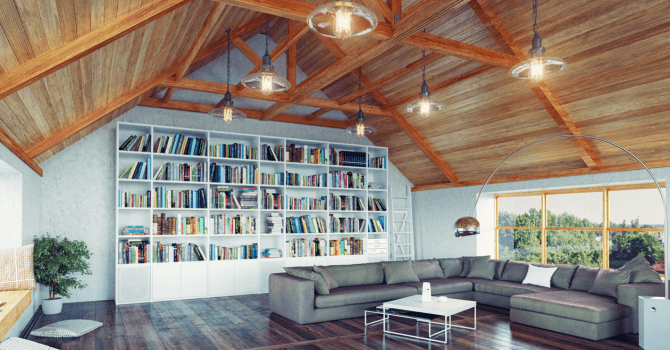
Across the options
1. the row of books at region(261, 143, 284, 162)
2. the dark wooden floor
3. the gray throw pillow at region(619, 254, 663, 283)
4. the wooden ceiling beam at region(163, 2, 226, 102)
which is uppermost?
the wooden ceiling beam at region(163, 2, 226, 102)

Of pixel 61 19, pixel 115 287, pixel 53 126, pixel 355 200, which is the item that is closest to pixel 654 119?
pixel 355 200

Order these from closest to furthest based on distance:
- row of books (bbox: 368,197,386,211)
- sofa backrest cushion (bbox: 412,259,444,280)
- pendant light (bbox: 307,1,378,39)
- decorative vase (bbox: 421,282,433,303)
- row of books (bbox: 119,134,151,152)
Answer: pendant light (bbox: 307,1,378,39) → decorative vase (bbox: 421,282,433,303) → row of books (bbox: 119,134,151,152) → sofa backrest cushion (bbox: 412,259,444,280) → row of books (bbox: 368,197,386,211)

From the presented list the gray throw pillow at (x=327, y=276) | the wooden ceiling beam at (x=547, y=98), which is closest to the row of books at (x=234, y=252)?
the gray throw pillow at (x=327, y=276)

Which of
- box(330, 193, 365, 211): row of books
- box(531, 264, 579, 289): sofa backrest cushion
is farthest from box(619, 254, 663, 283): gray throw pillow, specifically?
box(330, 193, 365, 211): row of books

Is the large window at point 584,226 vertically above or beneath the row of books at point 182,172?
beneath

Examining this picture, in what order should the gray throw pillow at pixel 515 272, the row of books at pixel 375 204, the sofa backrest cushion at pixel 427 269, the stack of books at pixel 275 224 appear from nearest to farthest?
the gray throw pillow at pixel 515 272 < the sofa backrest cushion at pixel 427 269 < the stack of books at pixel 275 224 < the row of books at pixel 375 204

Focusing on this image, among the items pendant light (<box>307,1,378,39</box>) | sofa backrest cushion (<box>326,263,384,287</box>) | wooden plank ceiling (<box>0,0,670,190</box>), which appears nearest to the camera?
pendant light (<box>307,1,378,39</box>)

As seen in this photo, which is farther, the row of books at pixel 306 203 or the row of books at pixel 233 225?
the row of books at pixel 306 203

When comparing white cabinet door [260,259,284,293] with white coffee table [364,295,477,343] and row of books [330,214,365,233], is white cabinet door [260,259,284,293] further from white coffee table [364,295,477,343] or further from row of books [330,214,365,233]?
white coffee table [364,295,477,343]

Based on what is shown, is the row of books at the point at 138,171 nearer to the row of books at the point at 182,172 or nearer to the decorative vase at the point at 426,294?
the row of books at the point at 182,172

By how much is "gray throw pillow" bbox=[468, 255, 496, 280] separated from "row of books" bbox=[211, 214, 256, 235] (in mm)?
3467

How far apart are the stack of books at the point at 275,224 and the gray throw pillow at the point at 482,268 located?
10.2 ft

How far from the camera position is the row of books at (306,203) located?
7.98 meters

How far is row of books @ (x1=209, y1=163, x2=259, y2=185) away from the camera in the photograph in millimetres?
7316
